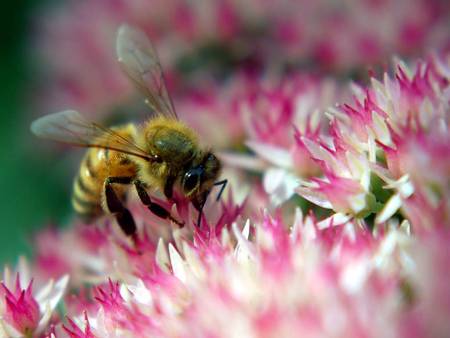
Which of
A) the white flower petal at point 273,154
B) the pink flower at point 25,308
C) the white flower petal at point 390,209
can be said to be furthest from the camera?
the white flower petal at point 273,154

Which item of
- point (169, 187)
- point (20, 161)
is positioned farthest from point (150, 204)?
point (20, 161)

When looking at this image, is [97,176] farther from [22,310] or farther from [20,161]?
[20,161]

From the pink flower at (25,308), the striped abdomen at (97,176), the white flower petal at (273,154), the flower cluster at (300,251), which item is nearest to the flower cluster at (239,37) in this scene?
the flower cluster at (300,251)

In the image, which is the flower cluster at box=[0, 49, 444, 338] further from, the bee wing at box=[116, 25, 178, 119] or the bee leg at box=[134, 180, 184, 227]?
the bee wing at box=[116, 25, 178, 119]

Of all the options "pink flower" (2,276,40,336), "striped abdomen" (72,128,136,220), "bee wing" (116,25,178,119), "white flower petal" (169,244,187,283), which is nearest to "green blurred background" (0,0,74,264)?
"striped abdomen" (72,128,136,220)

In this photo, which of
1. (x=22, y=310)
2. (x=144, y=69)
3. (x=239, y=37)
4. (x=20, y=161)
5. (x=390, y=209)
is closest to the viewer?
(x=390, y=209)

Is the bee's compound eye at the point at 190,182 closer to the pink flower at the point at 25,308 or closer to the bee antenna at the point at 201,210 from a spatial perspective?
the bee antenna at the point at 201,210

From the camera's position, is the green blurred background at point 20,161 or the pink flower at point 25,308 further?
the green blurred background at point 20,161
